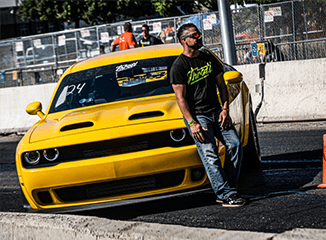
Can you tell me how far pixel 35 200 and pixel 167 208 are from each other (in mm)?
1199

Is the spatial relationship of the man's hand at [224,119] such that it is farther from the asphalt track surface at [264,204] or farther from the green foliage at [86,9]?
the green foliage at [86,9]

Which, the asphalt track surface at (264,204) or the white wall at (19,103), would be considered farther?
the white wall at (19,103)

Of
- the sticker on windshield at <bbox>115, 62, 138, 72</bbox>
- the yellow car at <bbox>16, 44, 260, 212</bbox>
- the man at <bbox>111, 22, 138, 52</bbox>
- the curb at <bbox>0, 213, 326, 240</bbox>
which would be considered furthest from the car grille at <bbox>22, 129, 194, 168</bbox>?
the man at <bbox>111, 22, 138, 52</bbox>

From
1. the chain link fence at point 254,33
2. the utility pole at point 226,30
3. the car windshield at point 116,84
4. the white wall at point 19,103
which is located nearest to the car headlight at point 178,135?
the car windshield at point 116,84

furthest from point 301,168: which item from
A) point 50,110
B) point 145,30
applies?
point 145,30

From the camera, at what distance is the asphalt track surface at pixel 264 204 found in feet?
13.3

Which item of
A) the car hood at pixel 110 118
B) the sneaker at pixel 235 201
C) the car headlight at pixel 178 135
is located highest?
the car hood at pixel 110 118

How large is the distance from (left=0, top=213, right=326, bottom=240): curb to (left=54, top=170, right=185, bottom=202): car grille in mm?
891

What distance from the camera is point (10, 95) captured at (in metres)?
14.4

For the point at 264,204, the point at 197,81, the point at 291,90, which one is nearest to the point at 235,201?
the point at 264,204

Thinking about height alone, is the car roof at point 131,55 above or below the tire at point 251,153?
above

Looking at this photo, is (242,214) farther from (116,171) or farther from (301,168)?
(301,168)

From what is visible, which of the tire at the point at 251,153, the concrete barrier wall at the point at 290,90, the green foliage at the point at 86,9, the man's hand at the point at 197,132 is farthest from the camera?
the green foliage at the point at 86,9

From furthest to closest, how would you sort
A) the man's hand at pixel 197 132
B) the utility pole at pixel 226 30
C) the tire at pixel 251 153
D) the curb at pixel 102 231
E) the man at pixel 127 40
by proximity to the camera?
the man at pixel 127 40 < the utility pole at pixel 226 30 < the tire at pixel 251 153 < the man's hand at pixel 197 132 < the curb at pixel 102 231
